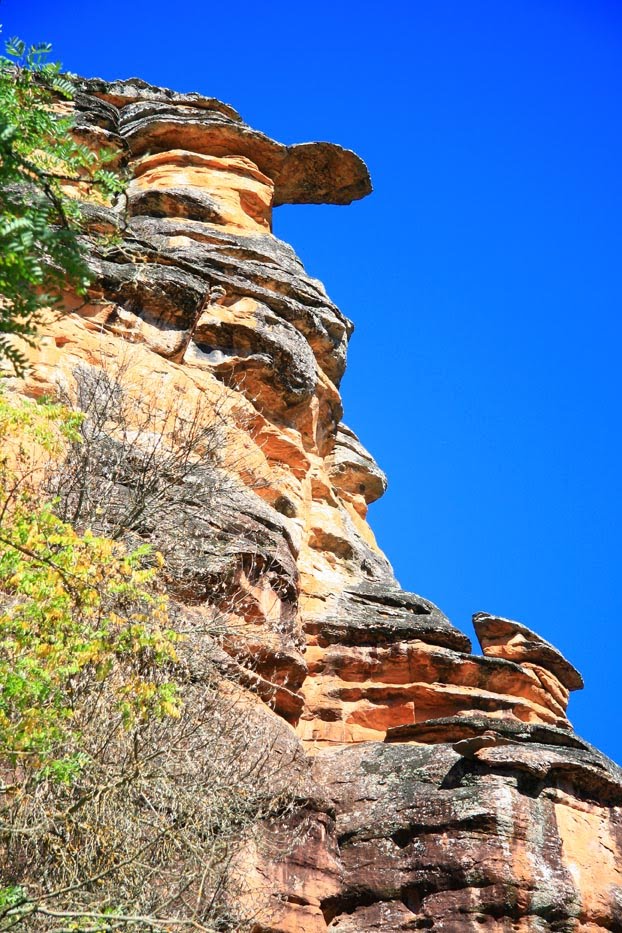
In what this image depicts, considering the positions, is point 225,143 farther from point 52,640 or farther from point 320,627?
point 52,640

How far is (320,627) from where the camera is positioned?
23453mm

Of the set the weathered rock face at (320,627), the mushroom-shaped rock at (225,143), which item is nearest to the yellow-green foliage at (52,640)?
the weathered rock face at (320,627)

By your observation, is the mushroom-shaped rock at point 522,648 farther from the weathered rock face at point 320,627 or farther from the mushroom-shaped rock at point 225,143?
the mushroom-shaped rock at point 225,143

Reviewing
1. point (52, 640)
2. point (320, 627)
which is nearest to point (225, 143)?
point (320, 627)

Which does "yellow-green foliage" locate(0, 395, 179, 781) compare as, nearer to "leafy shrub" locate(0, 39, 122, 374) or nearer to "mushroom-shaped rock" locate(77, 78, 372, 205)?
"leafy shrub" locate(0, 39, 122, 374)

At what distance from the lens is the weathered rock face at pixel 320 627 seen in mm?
18062

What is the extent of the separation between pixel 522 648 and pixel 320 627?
21.2 ft

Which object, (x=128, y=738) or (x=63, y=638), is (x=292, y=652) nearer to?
(x=128, y=738)

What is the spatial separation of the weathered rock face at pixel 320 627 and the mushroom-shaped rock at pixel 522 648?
57 mm

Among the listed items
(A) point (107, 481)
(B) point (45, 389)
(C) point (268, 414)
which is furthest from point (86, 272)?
(C) point (268, 414)

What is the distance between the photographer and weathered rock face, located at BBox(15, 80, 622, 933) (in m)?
18.1

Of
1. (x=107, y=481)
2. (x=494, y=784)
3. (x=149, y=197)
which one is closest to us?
(x=107, y=481)

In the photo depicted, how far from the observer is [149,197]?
29828mm

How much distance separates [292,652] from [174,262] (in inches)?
433
